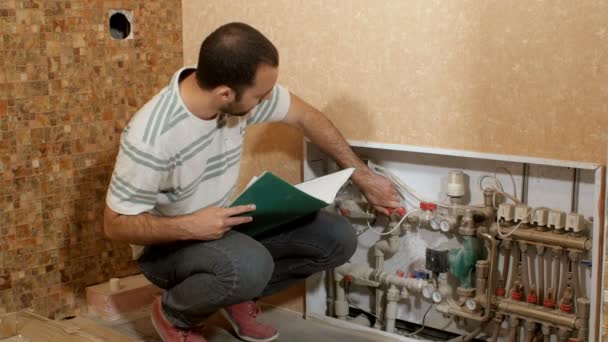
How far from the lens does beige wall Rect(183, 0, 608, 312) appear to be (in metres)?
1.73

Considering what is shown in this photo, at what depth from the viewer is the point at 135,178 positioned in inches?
69.7

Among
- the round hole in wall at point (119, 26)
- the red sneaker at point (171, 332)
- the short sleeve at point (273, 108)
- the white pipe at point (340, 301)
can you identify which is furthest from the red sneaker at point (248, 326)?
the round hole in wall at point (119, 26)

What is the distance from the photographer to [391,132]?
2.06 meters

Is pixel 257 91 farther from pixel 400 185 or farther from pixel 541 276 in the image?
pixel 541 276

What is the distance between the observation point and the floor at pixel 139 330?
6.98ft

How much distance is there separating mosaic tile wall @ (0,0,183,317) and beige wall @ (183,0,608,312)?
1.24 ft

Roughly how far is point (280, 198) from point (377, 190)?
0.41m

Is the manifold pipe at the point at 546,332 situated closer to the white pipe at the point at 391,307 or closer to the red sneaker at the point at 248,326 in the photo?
the white pipe at the point at 391,307

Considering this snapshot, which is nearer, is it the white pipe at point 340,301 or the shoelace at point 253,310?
the shoelace at point 253,310

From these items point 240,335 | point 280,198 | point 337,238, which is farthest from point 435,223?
point 240,335

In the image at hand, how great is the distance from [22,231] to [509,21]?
1463 millimetres

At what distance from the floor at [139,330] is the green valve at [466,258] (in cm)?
30

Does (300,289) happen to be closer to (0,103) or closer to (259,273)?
(259,273)

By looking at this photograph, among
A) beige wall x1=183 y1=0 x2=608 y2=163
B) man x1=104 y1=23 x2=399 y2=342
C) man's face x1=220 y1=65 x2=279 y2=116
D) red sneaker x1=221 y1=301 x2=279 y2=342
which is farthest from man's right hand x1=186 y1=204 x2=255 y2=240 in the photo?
beige wall x1=183 y1=0 x2=608 y2=163
